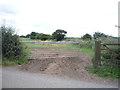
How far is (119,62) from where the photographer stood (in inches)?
273

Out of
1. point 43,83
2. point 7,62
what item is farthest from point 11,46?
point 43,83

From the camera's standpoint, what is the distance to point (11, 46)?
8555 mm

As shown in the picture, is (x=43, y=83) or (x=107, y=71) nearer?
(x=43, y=83)

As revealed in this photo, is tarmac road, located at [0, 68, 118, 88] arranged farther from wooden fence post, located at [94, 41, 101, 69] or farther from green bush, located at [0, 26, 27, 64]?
green bush, located at [0, 26, 27, 64]

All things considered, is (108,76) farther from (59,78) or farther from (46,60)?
(46,60)

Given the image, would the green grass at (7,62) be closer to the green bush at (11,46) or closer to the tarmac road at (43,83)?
the green bush at (11,46)

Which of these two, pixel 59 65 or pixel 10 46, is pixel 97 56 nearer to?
pixel 59 65

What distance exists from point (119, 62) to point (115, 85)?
1839mm

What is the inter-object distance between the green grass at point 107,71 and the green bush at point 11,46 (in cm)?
421

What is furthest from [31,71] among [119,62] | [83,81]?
[119,62]

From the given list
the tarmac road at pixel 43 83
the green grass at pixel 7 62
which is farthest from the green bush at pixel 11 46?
the tarmac road at pixel 43 83

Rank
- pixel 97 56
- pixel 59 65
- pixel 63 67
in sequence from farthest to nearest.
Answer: pixel 59 65 < pixel 63 67 < pixel 97 56

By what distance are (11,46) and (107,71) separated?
564cm

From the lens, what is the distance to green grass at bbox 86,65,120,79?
6.34 metres
